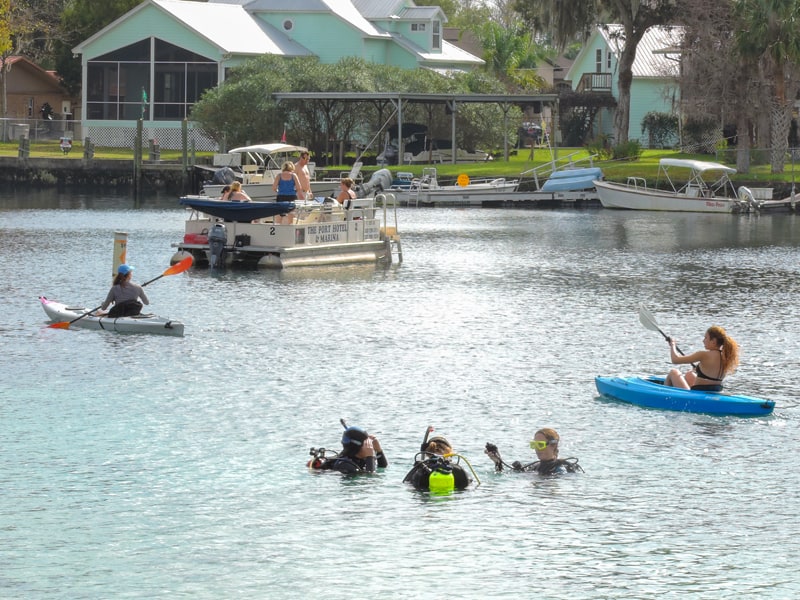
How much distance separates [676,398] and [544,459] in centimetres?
401

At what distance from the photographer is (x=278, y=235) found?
37.3 metres

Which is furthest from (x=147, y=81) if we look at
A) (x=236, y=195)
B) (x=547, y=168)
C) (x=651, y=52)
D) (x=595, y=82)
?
(x=236, y=195)

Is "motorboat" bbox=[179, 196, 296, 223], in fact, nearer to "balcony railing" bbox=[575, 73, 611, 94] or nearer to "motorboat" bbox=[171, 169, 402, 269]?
"motorboat" bbox=[171, 169, 402, 269]

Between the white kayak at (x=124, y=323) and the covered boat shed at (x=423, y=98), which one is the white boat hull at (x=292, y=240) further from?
the covered boat shed at (x=423, y=98)

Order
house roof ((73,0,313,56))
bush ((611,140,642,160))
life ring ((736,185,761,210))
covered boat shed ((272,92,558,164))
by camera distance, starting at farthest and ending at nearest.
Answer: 1. house roof ((73,0,313,56))
2. bush ((611,140,642,160))
3. covered boat shed ((272,92,558,164))
4. life ring ((736,185,761,210))

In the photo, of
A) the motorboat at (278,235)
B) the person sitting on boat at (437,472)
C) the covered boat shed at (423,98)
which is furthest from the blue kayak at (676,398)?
the covered boat shed at (423,98)

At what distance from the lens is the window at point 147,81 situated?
8294 centimetres

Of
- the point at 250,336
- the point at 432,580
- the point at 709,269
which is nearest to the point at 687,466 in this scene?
the point at 432,580

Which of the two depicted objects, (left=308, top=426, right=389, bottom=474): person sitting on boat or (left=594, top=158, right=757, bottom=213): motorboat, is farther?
(left=594, top=158, right=757, bottom=213): motorboat

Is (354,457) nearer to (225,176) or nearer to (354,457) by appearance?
(354,457)

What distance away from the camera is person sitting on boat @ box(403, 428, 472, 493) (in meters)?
17.3

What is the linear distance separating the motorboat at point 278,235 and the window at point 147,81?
45342mm

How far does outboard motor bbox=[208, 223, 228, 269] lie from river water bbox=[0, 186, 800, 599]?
540 mm

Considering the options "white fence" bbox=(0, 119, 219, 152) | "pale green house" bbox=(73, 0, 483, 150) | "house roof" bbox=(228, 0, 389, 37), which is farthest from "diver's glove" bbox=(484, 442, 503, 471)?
"house roof" bbox=(228, 0, 389, 37)
